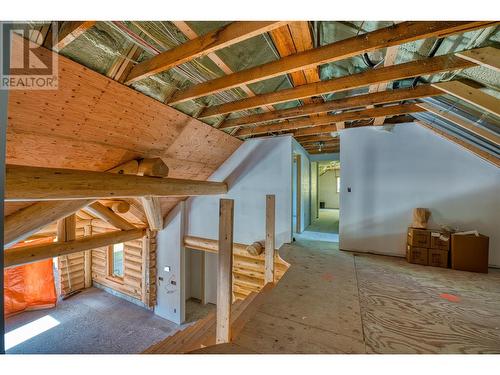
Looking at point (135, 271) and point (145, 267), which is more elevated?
point (145, 267)

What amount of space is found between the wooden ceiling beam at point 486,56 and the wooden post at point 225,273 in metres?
2.04

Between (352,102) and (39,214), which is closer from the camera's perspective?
(352,102)

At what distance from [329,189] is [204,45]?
9957mm

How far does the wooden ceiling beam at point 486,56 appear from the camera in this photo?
1230mm

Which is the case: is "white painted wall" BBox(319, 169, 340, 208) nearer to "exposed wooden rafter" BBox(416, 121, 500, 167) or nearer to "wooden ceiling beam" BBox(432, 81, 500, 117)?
"exposed wooden rafter" BBox(416, 121, 500, 167)

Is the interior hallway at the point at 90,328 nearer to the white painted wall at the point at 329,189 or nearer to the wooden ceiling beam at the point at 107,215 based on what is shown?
the wooden ceiling beam at the point at 107,215

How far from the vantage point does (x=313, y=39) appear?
154cm

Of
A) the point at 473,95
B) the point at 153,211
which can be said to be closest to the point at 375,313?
the point at 473,95

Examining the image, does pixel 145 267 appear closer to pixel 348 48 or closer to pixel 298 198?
pixel 298 198

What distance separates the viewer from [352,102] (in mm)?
2439

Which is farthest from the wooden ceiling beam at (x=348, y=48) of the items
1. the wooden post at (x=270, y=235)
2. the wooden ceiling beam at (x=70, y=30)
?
the wooden post at (x=270, y=235)
